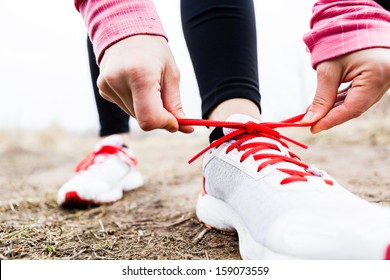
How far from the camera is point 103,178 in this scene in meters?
1.46

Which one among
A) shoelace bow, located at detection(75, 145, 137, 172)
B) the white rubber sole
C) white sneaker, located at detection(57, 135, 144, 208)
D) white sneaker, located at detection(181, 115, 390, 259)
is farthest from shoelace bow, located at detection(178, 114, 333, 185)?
shoelace bow, located at detection(75, 145, 137, 172)

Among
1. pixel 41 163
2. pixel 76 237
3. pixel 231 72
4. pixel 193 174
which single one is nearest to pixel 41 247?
pixel 76 237

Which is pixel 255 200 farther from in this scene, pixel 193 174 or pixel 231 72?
pixel 193 174

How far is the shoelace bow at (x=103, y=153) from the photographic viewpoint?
1.53m

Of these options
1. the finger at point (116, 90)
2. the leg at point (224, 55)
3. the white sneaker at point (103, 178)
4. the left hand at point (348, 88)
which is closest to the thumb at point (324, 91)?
the left hand at point (348, 88)

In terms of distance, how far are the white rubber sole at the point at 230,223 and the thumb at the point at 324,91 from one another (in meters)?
0.28

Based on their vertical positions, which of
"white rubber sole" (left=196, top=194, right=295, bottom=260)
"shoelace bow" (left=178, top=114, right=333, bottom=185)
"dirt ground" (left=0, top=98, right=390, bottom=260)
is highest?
"shoelace bow" (left=178, top=114, right=333, bottom=185)

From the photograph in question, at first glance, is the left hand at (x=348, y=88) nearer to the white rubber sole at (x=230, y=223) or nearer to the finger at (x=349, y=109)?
the finger at (x=349, y=109)

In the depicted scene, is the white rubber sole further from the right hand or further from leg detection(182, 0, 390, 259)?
the right hand

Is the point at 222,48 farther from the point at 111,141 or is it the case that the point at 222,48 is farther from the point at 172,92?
the point at 111,141

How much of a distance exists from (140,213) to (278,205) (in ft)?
2.29

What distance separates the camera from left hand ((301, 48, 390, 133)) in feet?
2.56

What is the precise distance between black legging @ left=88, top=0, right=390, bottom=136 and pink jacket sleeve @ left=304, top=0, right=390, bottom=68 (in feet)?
0.73
